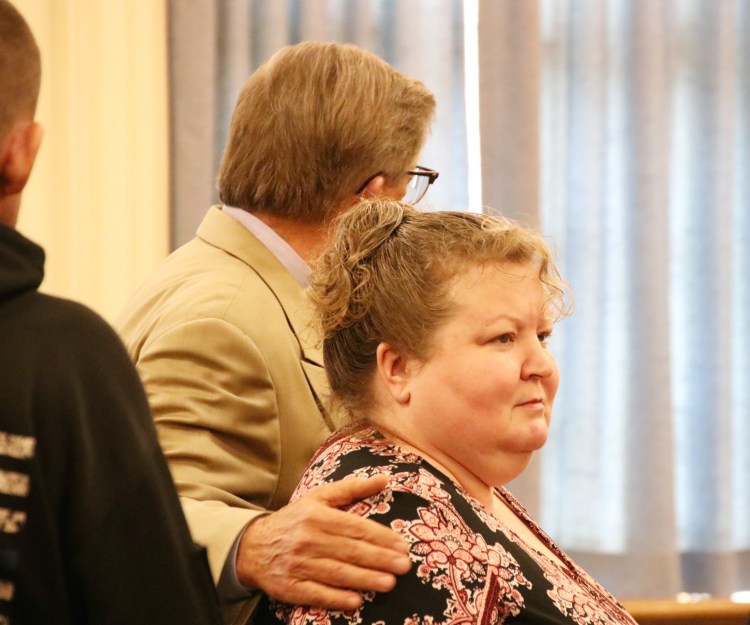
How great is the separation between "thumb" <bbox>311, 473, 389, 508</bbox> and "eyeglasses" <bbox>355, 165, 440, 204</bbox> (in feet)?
2.46

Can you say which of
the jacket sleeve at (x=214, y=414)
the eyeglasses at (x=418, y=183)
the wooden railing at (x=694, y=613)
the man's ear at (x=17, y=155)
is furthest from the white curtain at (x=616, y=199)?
the man's ear at (x=17, y=155)

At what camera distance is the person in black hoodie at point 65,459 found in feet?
2.77

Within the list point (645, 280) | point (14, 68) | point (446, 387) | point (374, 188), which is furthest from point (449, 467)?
point (645, 280)

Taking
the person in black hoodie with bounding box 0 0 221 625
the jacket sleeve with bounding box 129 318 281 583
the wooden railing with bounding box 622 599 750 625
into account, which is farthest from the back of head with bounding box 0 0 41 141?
the wooden railing with bounding box 622 599 750 625

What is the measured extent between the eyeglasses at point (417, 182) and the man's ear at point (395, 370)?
0.55 meters

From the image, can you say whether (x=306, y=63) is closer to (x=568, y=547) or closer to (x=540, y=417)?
(x=540, y=417)

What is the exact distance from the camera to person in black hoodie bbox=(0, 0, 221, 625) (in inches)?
33.2

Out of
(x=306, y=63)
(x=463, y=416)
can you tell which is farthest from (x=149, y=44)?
(x=463, y=416)

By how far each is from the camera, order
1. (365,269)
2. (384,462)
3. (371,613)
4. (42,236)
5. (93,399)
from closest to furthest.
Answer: (93,399), (371,613), (384,462), (365,269), (42,236)

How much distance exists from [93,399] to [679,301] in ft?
9.02

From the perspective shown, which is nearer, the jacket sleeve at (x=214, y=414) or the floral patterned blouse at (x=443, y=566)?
the floral patterned blouse at (x=443, y=566)

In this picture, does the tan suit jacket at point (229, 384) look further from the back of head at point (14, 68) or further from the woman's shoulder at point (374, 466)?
the back of head at point (14, 68)

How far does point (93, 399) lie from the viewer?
0.88m

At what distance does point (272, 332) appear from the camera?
1688mm
